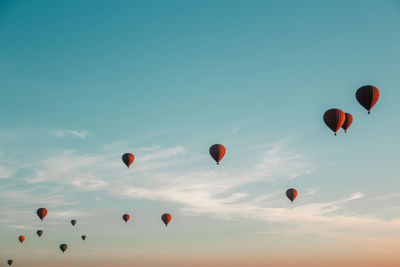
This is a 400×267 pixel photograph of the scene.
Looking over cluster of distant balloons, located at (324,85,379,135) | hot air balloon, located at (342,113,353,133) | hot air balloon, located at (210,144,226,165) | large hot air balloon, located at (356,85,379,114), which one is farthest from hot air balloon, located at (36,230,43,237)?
large hot air balloon, located at (356,85,379,114)

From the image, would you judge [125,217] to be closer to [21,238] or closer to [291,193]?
[21,238]

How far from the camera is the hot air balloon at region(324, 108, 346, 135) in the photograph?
48.5 metres

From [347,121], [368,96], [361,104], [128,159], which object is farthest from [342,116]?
[128,159]

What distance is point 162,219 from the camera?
82.2 m

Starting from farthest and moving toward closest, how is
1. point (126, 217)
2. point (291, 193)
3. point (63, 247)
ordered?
1. point (63, 247)
2. point (126, 217)
3. point (291, 193)

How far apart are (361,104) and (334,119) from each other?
3865 millimetres

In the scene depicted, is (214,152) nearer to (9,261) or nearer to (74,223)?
(74,223)

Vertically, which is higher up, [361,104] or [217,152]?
[361,104]

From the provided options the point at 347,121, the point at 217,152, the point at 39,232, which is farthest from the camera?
the point at 39,232

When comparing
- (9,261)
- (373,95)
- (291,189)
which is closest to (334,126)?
(373,95)

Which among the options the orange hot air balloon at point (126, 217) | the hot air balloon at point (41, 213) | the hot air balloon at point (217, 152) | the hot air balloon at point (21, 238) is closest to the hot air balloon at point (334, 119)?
the hot air balloon at point (217, 152)

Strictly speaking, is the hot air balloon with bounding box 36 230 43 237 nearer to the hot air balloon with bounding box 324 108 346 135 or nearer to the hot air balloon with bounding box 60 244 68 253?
Answer: the hot air balloon with bounding box 60 244 68 253

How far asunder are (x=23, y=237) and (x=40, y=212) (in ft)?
107

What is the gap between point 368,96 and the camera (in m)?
46.9
